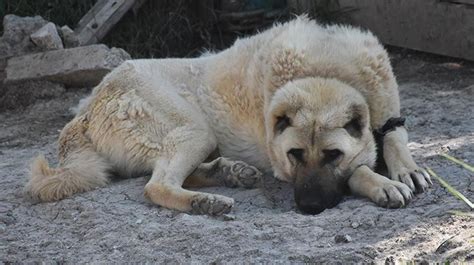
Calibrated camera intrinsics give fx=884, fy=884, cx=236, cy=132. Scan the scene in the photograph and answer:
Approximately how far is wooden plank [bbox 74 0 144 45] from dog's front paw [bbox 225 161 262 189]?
3.26 meters

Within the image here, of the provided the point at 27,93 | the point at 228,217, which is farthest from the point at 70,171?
the point at 27,93

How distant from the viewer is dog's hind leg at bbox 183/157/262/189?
4.91 metres

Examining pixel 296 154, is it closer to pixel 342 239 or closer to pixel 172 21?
pixel 342 239

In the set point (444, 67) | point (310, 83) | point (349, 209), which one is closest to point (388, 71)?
point (310, 83)

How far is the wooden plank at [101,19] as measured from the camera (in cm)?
781

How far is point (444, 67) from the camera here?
7086 mm

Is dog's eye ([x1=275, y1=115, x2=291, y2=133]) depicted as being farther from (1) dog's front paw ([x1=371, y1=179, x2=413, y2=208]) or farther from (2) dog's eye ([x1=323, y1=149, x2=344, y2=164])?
(1) dog's front paw ([x1=371, y1=179, x2=413, y2=208])

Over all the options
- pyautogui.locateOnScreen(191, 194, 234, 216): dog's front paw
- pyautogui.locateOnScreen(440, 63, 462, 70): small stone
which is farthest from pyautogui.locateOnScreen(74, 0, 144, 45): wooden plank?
pyautogui.locateOnScreen(191, 194, 234, 216): dog's front paw

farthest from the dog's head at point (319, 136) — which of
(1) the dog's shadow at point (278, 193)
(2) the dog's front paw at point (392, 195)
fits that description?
(2) the dog's front paw at point (392, 195)

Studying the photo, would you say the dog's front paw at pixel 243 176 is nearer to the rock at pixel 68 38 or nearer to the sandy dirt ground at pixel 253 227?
the sandy dirt ground at pixel 253 227

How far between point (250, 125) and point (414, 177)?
3.60 feet

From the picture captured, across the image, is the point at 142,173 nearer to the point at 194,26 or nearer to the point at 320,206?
the point at 320,206

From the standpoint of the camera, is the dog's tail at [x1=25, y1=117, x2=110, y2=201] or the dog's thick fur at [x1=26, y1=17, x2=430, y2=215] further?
the dog's tail at [x1=25, y1=117, x2=110, y2=201]

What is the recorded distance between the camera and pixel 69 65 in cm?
734
